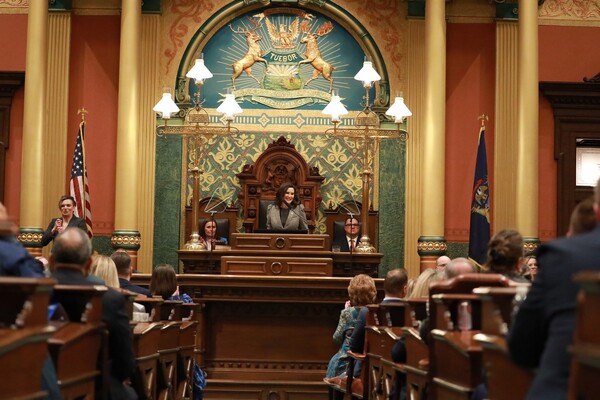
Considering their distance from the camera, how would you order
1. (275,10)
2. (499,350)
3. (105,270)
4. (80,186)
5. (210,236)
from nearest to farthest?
(499,350) → (105,270) → (210,236) → (80,186) → (275,10)

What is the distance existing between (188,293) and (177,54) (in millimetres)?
5816

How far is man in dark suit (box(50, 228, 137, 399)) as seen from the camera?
17.6 feet

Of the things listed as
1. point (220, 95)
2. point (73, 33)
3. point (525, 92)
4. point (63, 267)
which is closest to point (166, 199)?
point (220, 95)

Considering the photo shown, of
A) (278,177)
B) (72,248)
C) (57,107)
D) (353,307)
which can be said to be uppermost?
(57,107)

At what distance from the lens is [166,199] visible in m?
15.3

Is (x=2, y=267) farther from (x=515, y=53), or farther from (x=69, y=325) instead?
(x=515, y=53)

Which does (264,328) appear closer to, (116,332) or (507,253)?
(116,332)

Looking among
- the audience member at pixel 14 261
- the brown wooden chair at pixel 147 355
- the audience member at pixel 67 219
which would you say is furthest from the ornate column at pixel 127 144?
the audience member at pixel 14 261

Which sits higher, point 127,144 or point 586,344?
point 127,144

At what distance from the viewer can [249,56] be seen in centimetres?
1564

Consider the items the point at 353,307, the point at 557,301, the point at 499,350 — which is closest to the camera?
the point at 557,301

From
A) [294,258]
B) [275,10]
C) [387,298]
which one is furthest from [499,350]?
[275,10]

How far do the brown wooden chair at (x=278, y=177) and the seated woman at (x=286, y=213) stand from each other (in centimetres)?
168

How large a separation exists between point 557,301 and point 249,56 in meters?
12.6
